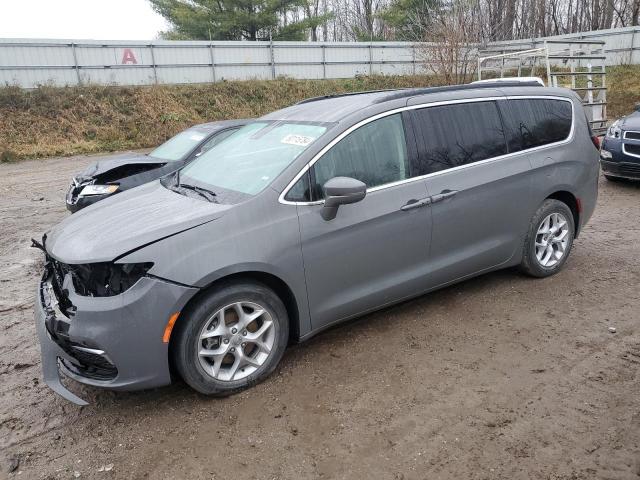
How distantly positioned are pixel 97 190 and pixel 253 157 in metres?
4.06

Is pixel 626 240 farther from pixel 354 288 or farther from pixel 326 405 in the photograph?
pixel 326 405

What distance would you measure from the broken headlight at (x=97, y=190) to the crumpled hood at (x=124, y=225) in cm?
347

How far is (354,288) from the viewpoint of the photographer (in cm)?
358

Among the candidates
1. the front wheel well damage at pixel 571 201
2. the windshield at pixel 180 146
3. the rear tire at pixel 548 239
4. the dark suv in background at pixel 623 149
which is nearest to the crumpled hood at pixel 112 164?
the windshield at pixel 180 146

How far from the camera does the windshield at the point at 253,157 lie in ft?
11.4

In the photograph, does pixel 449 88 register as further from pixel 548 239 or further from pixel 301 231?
pixel 301 231

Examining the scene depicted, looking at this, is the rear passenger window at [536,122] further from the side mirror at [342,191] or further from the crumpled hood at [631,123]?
the crumpled hood at [631,123]

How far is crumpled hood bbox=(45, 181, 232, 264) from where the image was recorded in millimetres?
2920

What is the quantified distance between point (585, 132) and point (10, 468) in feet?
17.2

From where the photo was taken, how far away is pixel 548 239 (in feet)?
15.5

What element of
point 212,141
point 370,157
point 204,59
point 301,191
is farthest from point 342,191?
point 204,59

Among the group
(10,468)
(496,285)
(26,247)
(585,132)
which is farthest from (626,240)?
(26,247)

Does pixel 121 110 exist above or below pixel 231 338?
above

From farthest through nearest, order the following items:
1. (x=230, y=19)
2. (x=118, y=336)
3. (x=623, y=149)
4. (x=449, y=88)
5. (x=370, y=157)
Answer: (x=230, y=19)
(x=623, y=149)
(x=449, y=88)
(x=370, y=157)
(x=118, y=336)
